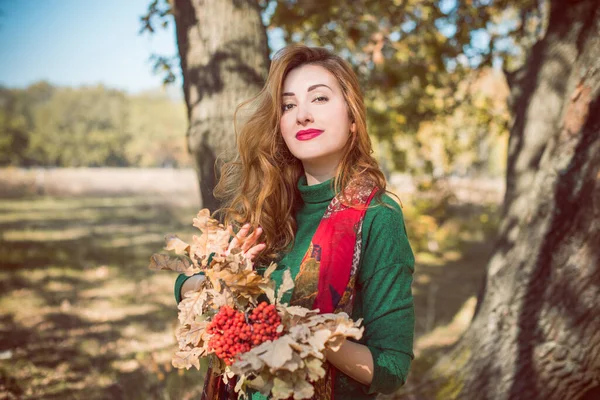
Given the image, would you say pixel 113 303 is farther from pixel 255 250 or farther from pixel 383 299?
pixel 383 299

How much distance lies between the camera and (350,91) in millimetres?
1823

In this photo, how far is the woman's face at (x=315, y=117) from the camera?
69.2 inches

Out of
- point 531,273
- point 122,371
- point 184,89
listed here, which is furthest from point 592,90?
point 122,371

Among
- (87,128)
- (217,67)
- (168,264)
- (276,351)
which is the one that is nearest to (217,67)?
(217,67)

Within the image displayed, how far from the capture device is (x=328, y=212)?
1.71 m

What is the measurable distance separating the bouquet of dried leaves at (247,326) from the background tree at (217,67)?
3.09 ft

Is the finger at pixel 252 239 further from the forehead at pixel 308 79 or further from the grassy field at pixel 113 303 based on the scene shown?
the grassy field at pixel 113 303

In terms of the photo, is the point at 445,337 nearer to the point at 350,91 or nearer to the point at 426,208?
the point at 350,91

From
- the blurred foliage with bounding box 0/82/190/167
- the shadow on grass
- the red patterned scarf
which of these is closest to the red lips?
the red patterned scarf

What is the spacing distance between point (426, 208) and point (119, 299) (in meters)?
6.58

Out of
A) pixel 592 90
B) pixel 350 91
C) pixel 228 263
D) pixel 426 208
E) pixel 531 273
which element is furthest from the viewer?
pixel 426 208

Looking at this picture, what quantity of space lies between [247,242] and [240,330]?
0.42 meters

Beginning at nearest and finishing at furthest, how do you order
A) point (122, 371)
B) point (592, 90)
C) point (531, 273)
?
point (592, 90) < point (531, 273) < point (122, 371)

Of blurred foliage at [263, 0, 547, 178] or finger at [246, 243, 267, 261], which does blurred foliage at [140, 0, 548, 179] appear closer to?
blurred foliage at [263, 0, 547, 178]
